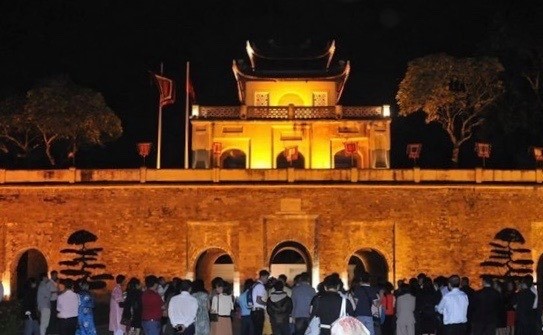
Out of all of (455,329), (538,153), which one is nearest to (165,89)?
(538,153)

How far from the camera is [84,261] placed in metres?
30.7

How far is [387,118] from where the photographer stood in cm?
3594

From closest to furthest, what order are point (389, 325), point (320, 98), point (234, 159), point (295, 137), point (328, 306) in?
point (328, 306) < point (389, 325) < point (295, 137) < point (234, 159) < point (320, 98)

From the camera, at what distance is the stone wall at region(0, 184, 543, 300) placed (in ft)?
102

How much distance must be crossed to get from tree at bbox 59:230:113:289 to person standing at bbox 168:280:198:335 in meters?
17.9

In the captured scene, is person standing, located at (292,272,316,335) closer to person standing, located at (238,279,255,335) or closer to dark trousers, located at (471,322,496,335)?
person standing, located at (238,279,255,335)

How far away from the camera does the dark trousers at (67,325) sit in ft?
48.2

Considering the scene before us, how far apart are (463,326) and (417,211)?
17087 millimetres

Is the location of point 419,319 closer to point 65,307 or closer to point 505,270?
point 65,307

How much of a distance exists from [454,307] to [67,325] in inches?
219

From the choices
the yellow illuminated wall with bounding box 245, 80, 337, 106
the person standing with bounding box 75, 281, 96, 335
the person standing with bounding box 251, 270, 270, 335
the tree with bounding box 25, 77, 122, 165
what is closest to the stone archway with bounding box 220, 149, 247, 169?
the yellow illuminated wall with bounding box 245, 80, 337, 106

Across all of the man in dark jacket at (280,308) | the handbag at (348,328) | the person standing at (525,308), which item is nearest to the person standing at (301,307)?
the man in dark jacket at (280,308)

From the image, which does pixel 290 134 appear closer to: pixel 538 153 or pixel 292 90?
pixel 292 90

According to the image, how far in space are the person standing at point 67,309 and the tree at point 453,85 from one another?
20.9m
